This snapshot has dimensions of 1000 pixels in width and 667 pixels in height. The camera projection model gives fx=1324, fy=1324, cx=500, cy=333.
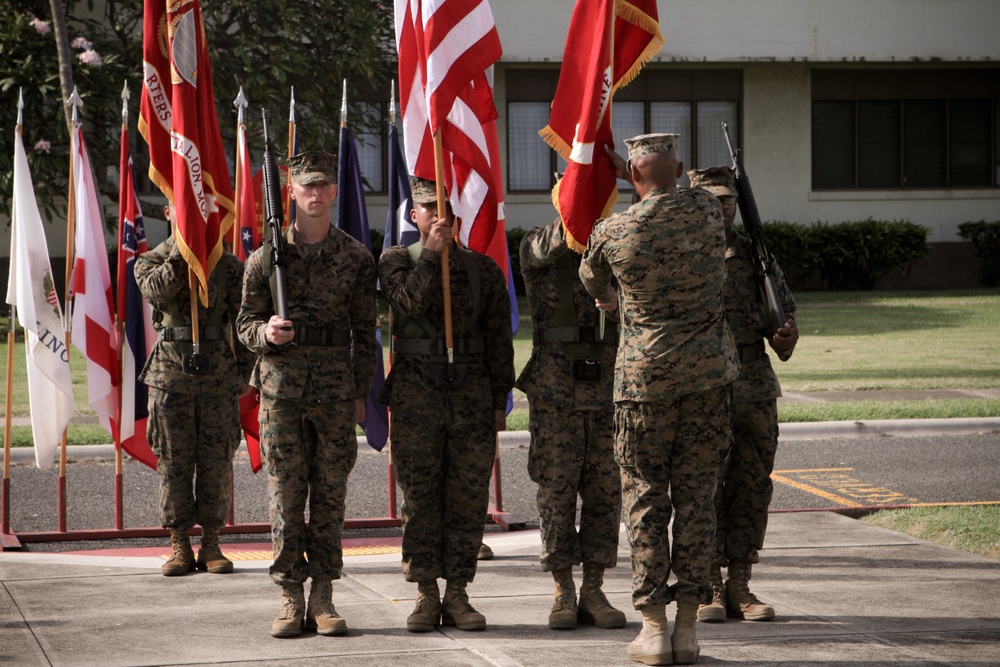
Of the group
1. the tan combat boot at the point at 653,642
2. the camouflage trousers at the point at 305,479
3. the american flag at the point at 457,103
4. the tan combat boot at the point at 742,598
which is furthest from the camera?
the american flag at the point at 457,103

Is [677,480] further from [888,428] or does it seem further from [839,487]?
[888,428]

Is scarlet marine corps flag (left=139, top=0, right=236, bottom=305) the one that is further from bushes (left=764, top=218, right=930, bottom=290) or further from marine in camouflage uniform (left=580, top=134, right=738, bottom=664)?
bushes (left=764, top=218, right=930, bottom=290)

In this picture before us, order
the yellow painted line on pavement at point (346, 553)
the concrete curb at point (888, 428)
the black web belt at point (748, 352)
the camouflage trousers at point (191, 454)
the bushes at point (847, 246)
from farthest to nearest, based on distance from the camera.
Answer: the bushes at point (847, 246)
the concrete curb at point (888, 428)
the yellow painted line on pavement at point (346, 553)
the camouflage trousers at point (191, 454)
the black web belt at point (748, 352)

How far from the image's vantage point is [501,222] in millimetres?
7727

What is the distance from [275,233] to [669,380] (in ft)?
6.41

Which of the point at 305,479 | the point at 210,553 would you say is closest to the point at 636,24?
the point at 305,479

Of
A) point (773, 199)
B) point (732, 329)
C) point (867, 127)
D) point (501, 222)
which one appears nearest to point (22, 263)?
Answer: point (501, 222)

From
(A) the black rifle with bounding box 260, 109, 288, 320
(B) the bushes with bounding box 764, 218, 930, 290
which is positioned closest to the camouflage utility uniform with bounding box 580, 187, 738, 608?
(A) the black rifle with bounding box 260, 109, 288, 320

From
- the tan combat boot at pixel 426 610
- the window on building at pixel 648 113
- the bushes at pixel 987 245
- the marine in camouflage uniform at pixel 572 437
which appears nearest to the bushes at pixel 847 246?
the bushes at pixel 987 245

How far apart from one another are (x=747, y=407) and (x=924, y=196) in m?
24.4

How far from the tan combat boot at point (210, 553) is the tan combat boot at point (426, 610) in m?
1.71

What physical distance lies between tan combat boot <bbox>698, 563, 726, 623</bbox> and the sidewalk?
0.09m

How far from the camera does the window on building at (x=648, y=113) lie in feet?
91.2

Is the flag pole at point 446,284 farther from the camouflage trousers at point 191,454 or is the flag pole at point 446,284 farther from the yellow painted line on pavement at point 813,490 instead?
the yellow painted line on pavement at point 813,490
